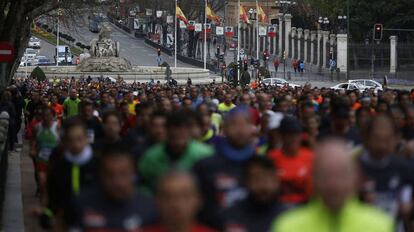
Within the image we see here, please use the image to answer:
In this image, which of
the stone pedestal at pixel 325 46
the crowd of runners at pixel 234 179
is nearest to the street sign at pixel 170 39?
the stone pedestal at pixel 325 46

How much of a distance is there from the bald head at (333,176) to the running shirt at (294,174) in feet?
11.9

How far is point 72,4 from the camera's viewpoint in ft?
168

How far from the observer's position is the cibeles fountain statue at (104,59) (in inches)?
3344

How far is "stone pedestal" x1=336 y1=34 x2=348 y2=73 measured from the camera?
95.9 m

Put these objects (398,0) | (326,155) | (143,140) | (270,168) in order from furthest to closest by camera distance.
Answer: (398,0)
(143,140)
(270,168)
(326,155)

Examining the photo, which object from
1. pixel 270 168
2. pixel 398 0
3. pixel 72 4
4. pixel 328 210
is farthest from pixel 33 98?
pixel 398 0

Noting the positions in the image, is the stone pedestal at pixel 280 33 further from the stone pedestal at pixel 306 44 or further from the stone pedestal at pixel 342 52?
the stone pedestal at pixel 342 52

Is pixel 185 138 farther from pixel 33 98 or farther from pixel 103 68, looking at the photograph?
pixel 103 68

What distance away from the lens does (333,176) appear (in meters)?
6.36

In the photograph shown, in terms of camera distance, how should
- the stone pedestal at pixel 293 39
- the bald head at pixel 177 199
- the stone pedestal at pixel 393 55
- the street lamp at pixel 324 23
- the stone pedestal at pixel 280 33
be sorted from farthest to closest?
the stone pedestal at pixel 280 33 → the stone pedestal at pixel 293 39 → the street lamp at pixel 324 23 → the stone pedestal at pixel 393 55 → the bald head at pixel 177 199

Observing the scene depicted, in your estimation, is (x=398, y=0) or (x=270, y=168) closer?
(x=270, y=168)

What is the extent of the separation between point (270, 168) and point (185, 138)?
6.68 ft

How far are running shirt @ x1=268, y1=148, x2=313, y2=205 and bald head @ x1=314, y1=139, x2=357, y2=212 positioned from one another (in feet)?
11.9

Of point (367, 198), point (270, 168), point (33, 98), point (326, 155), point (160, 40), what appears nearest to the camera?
point (326, 155)
